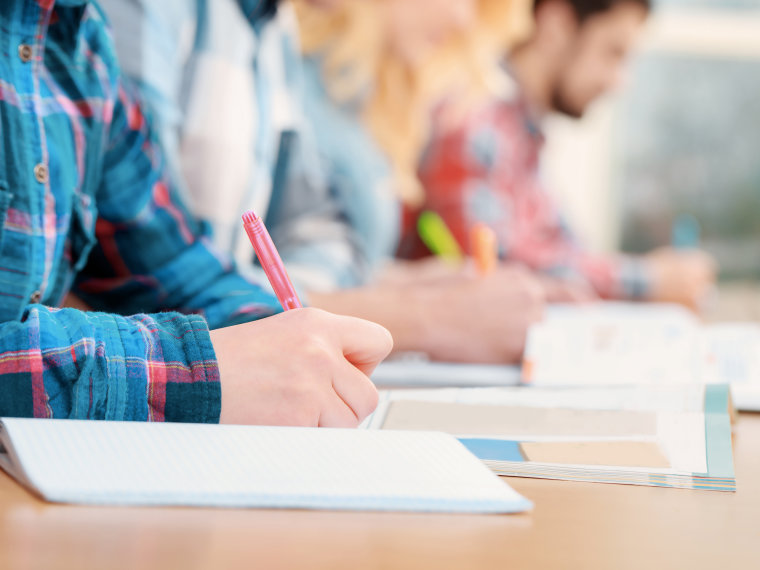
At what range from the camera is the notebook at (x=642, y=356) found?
2.02 feet

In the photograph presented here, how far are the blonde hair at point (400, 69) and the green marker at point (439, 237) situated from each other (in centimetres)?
5

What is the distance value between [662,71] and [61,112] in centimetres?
220

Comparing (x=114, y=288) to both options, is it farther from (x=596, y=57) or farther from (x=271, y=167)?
(x=596, y=57)

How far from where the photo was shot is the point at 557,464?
364 mm

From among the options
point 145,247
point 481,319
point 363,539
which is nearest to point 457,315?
point 481,319

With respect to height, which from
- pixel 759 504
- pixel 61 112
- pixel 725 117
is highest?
pixel 725 117

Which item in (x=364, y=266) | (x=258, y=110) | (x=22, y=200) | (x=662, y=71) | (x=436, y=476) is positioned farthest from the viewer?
(x=662, y=71)

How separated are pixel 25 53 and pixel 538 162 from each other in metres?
1.49

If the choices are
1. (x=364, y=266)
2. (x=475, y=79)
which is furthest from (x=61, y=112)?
(x=475, y=79)

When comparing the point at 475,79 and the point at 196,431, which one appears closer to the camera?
the point at 196,431

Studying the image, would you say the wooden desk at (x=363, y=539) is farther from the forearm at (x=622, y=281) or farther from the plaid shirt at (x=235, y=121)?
the forearm at (x=622, y=281)

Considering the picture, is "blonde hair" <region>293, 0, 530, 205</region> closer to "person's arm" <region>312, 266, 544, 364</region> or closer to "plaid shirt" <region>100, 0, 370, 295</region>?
"plaid shirt" <region>100, 0, 370, 295</region>

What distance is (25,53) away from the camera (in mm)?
472

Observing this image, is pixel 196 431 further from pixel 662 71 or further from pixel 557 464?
pixel 662 71
